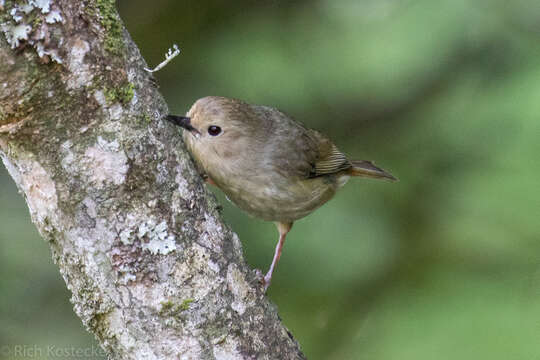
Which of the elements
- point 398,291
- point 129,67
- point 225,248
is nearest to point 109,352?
point 225,248

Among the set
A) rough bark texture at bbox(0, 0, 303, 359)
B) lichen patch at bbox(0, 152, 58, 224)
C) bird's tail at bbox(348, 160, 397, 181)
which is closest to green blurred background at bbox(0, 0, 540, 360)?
bird's tail at bbox(348, 160, 397, 181)

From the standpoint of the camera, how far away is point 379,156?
17.3ft

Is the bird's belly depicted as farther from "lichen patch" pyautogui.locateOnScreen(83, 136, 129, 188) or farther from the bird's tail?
"lichen patch" pyautogui.locateOnScreen(83, 136, 129, 188)

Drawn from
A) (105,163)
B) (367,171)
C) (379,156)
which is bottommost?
(105,163)

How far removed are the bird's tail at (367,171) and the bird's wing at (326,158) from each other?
101 mm

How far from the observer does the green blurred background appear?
4379mm

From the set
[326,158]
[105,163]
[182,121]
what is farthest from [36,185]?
[326,158]

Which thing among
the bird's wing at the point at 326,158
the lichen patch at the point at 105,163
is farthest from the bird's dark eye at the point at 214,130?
the lichen patch at the point at 105,163

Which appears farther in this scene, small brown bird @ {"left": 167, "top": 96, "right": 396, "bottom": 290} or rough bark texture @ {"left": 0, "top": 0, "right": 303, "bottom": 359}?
small brown bird @ {"left": 167, "top": 96, "right": 396, "bottom": 290}

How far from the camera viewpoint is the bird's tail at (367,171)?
16.2ft

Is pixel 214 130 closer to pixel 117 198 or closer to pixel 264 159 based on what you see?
pixel 264 159

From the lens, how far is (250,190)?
401cm

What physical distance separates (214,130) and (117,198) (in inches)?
57.7

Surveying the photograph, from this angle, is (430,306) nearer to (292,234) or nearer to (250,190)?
(292,234)
